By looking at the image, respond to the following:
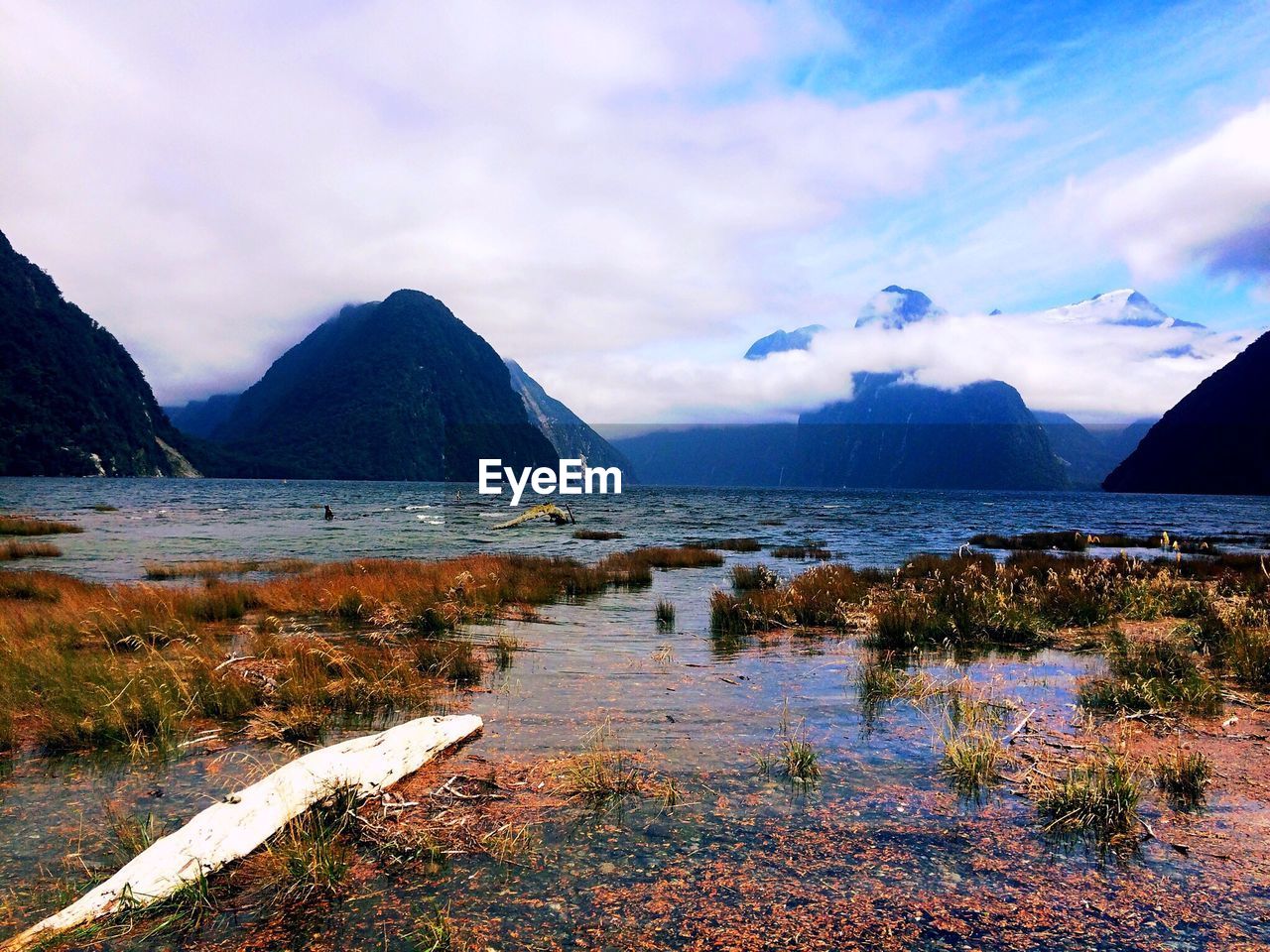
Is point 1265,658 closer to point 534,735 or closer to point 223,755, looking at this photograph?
point 534,735

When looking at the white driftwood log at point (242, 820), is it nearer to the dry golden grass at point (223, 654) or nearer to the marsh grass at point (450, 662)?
the dry golden grass at point (223, 654)

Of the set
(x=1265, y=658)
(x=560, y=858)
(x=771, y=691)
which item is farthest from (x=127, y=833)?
(x=1265, y=658)

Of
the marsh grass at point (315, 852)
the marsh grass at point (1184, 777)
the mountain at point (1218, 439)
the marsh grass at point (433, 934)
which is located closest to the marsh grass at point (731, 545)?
the marsh grass at point (1184, 777)

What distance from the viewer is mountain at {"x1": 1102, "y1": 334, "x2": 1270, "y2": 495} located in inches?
5556

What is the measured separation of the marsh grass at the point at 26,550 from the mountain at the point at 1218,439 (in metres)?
189

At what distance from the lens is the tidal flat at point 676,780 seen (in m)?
4.00

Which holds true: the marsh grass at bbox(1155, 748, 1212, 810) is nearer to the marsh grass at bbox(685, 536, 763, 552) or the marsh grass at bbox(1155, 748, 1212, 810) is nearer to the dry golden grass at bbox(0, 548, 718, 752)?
the dry golden grass at bbox(0, 548, 718, 752)

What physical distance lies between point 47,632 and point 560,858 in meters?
10.7

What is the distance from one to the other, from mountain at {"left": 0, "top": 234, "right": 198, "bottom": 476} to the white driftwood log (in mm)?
168331

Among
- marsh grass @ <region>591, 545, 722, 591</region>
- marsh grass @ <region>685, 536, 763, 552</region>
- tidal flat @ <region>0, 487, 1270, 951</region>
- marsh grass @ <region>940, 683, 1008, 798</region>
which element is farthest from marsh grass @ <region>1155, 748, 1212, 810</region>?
marsh grass @ <region>685, 536, 763, 552</region>

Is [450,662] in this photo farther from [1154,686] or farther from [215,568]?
[215,568]

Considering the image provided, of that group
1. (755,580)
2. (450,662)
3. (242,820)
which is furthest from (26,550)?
(242,820)

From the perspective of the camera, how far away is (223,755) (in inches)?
256

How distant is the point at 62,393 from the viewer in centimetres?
13850
